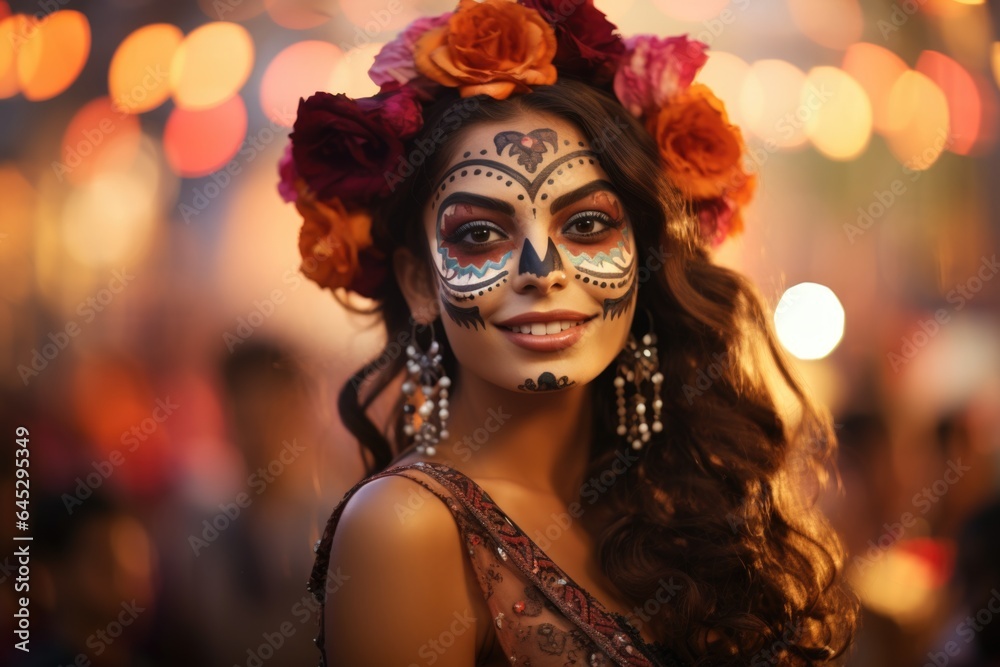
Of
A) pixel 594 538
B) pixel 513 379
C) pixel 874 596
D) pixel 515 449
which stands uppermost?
pixel 513 379

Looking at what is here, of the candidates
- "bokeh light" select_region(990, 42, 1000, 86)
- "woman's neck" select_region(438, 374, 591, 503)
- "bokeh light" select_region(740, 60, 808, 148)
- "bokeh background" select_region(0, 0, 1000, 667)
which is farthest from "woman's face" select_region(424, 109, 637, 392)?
"bokeh light" select_region(990, 42, 1000, 86)

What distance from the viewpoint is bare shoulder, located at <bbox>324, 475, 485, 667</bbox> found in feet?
4.80

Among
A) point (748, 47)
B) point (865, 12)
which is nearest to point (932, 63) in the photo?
point (865, 12)

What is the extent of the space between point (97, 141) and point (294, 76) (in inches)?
27.2

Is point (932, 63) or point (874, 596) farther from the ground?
point (932, 63)

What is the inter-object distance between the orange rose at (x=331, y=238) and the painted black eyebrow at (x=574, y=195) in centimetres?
41

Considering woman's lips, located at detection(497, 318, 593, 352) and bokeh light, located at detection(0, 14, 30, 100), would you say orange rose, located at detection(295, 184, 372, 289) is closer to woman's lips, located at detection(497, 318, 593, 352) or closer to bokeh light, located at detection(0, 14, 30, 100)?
woman's lips, located at detection(497, 318, 593, 352)

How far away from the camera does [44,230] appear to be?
297 centimetres

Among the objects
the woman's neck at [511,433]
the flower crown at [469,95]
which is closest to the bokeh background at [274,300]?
the flower crown at [469,95]

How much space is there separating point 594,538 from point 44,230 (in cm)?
215

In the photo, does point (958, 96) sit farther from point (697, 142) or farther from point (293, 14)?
point (293, 14)

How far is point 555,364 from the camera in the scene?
164 cm

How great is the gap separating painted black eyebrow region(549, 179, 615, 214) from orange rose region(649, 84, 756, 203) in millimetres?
214

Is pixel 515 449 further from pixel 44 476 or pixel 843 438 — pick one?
pixel 843 438
